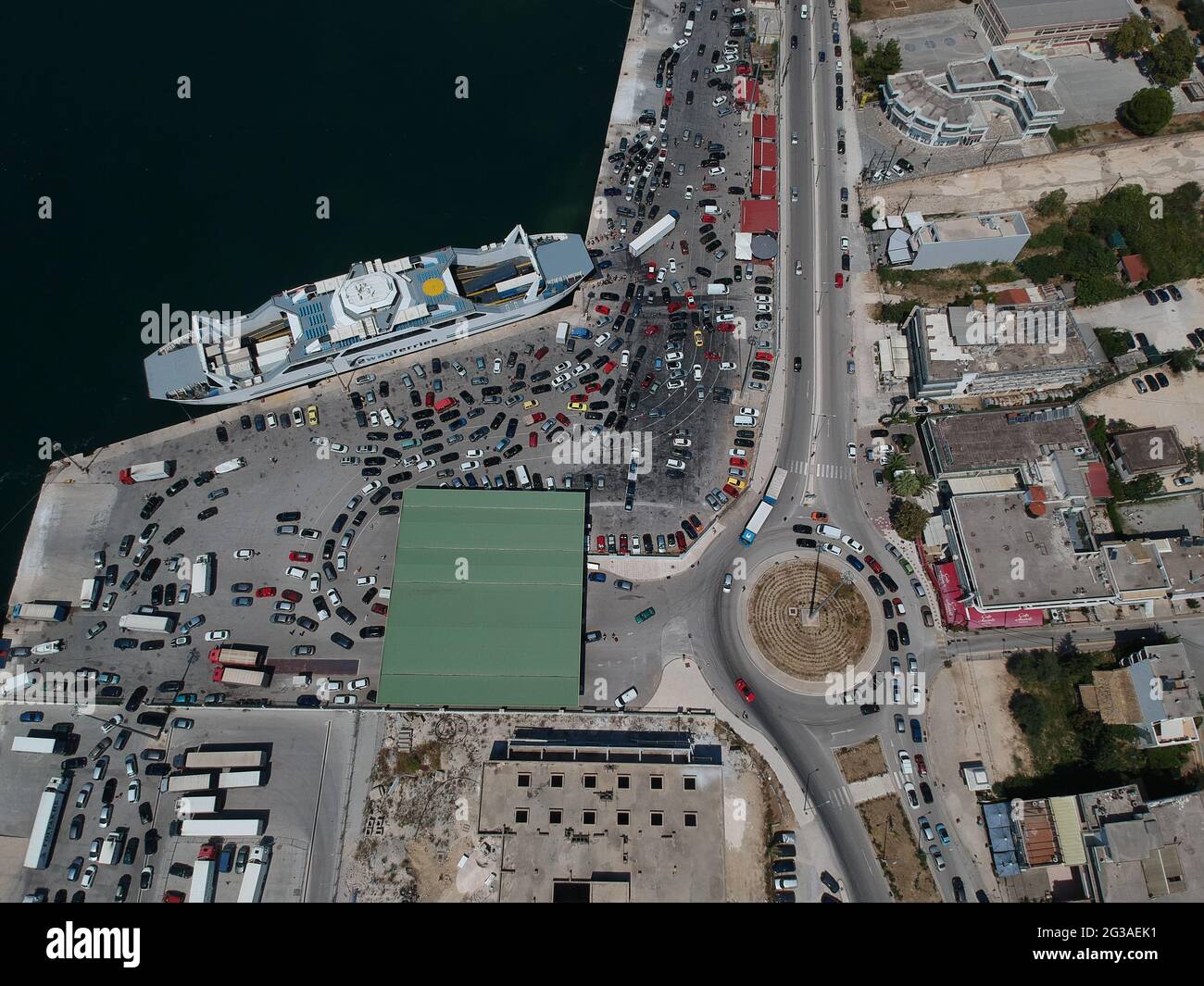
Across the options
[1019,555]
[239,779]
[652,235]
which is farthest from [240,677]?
[1019,555]

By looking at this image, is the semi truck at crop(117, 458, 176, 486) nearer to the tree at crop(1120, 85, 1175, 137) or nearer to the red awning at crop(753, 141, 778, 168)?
the red awning at crop(753, 141, 778, 168)

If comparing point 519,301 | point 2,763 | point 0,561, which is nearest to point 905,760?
point 519,301

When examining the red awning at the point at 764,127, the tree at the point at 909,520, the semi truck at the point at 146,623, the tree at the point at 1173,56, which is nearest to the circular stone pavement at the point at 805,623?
the tree at the point at 909,520

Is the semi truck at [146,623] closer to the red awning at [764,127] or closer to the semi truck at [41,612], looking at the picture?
the semi truck at [41,612]

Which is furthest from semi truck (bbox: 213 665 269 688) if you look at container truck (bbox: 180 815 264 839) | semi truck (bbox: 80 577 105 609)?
semi truck (bbox: 80 577 105 609)

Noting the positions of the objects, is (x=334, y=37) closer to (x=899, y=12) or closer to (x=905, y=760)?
(x=899, y=12)
